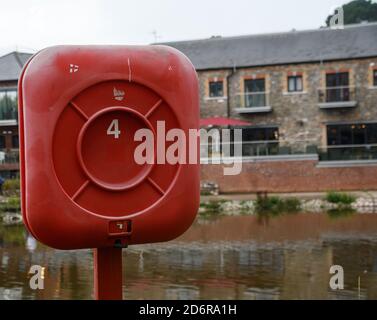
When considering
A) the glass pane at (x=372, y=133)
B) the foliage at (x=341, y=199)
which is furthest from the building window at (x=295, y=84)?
the foliage at (x=341, y=199)

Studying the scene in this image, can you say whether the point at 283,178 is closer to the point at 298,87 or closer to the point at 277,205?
the point at 277,205

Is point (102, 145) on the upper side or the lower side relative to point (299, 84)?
lower

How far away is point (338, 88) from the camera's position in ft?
112

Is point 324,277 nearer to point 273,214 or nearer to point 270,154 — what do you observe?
point 273,214

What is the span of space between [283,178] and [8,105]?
1440 centimetres

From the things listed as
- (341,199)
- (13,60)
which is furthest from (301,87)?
(13,60)

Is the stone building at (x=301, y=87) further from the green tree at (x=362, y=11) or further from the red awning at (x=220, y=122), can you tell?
the green tree at (x=362, y=11)

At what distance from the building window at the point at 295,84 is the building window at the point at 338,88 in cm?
145

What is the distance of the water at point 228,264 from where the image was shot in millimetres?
10516

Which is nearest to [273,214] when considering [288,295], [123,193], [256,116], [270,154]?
[270,154]

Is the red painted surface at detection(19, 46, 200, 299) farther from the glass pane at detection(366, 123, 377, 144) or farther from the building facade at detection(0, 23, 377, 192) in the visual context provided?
the glass pane at detection(366, 123, 377, 144)

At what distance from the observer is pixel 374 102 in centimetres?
3409

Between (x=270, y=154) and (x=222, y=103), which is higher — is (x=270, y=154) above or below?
below

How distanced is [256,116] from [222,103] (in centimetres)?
204
